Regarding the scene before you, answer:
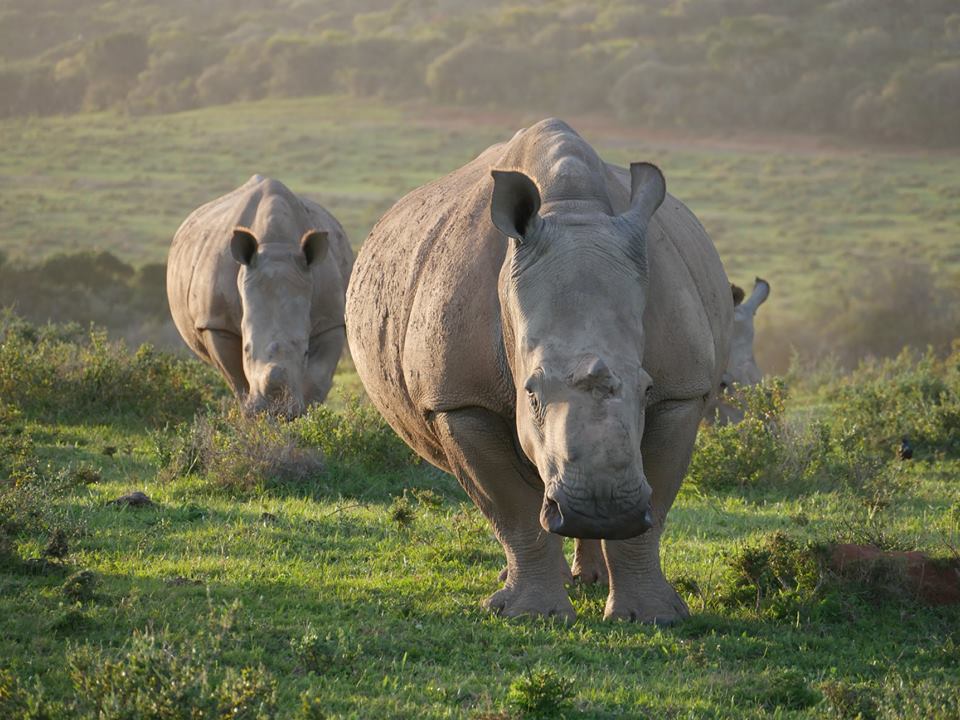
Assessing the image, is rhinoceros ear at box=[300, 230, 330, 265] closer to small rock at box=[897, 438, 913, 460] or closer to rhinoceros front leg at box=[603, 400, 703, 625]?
small rock at box=[897, 438, 913, 460]

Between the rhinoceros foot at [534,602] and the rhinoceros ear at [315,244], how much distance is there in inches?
221

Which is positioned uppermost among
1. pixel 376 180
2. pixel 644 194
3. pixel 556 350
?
pixel 644 194

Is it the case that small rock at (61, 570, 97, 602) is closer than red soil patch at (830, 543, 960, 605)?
Yes

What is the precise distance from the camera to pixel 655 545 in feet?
21.2

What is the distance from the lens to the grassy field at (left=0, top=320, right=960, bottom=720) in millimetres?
5195

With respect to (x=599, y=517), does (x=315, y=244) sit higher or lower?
lower

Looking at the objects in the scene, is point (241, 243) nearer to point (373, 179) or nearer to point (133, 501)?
point (133, 501)

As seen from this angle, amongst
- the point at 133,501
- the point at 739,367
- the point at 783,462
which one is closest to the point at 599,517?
the point at 133,501

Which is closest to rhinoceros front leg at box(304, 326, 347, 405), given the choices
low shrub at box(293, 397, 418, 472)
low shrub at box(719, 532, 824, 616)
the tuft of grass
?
low shrub at box(293, 397, 418, 472)

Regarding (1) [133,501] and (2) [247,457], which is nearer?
(1) [133,501]

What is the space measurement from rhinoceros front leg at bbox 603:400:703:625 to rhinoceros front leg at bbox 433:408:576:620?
279mm

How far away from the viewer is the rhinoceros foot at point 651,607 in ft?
21.0

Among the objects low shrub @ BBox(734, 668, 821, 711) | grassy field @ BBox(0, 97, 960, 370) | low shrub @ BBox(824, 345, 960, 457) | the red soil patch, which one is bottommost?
grassy field @ BBox(0, 97, 960, 370)

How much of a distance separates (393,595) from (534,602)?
30.2 inches
